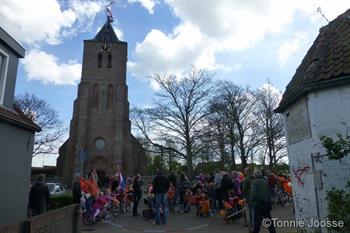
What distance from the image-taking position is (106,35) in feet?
149

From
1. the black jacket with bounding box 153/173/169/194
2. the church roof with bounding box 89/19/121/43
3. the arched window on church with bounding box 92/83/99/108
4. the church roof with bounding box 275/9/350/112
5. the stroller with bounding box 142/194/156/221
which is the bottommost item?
the stroller with bounding box 142/194/156/221

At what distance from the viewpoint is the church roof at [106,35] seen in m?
44.3

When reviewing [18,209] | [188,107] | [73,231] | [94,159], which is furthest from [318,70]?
[94,159]

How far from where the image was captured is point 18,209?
1101 cm

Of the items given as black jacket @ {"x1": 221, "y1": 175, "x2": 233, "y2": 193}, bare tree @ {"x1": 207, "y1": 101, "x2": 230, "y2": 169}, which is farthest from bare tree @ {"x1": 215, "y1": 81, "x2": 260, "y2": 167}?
black jacket @ {"x1": 221, "y1": 175, "x2": 233, "y2": 193}

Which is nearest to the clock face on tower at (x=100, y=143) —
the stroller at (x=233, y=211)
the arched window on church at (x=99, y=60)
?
the arched window on church at (x=99, y=60)

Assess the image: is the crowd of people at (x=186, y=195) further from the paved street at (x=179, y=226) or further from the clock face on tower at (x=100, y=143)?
the clock face on tower at (x=100, y=143)

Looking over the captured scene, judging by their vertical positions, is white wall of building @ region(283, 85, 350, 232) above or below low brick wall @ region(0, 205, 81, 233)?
above

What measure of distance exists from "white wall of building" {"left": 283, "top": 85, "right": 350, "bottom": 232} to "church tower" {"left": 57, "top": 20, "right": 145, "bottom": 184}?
29.4 metres

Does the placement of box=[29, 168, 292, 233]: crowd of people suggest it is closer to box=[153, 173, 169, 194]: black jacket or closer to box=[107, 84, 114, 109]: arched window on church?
box=[153, 173, 169, 194]: black jacket

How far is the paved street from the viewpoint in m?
10.6

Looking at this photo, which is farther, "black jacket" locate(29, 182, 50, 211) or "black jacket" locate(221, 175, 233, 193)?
"black jacket" locate(221, 175, 233, 193)

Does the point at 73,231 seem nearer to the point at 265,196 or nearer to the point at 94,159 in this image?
the point at 265,196

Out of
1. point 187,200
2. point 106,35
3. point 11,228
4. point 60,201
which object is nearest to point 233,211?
point 187,200
